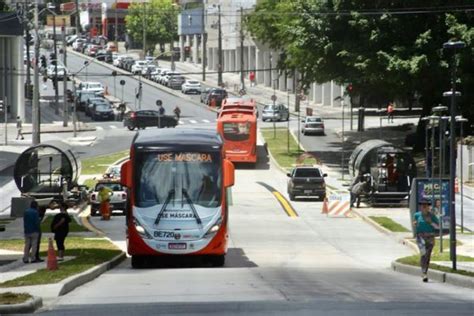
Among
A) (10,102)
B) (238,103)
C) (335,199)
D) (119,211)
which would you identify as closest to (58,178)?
(119,211)

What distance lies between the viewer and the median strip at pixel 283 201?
183 feet

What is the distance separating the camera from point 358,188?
192 feet

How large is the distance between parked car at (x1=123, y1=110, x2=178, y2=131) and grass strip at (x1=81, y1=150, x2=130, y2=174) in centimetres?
1081

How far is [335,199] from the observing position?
176ft

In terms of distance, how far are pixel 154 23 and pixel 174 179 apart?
140 m

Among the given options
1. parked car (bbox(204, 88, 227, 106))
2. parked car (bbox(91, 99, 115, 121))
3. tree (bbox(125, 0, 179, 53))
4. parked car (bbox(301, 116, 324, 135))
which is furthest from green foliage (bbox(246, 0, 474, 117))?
tree (bbox(125, 0, 179, 53))

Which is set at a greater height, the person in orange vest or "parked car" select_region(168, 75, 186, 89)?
"parked car" select_region(168, 75, 186, 89)

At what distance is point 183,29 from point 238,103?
81.9 meters

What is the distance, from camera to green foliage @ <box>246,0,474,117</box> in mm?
69188

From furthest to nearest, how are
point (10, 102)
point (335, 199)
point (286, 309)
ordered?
point (10, 102), point (335, 199), point (286, 309)

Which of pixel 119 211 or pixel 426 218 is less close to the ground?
pixel 426 218

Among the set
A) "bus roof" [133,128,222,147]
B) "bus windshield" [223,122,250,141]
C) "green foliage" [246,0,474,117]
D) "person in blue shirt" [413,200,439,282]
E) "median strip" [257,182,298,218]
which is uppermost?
"green foliage" [246,0,474,117]

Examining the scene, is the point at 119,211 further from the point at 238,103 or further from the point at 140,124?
the point at 140,124

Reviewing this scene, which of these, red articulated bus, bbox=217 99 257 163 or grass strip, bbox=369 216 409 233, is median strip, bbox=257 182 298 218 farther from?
red articulated bus, bbox=217 99 257 163
